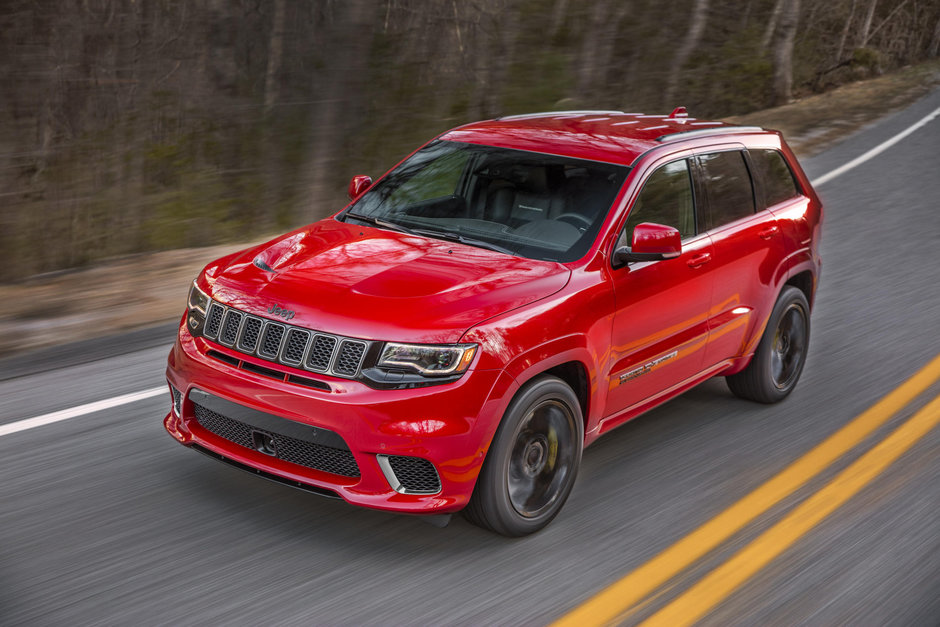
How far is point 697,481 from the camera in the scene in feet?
17.9

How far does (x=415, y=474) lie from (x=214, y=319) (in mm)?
1160

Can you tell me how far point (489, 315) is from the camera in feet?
14.3

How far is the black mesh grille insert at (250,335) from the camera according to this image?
4.41m

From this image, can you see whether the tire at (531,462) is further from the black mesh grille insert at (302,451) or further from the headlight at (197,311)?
the headlight at (197,311)

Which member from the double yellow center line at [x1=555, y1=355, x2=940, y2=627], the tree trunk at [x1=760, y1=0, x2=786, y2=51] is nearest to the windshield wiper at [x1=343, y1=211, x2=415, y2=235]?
the double yellow center line at [x1=555, y1=355, x2=940, y2=627]

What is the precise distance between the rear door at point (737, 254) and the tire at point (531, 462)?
1.42 metres

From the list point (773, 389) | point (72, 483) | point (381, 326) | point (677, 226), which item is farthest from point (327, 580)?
point (773, 389)

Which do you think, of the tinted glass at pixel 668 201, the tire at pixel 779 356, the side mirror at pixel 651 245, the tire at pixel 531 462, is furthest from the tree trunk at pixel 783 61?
the tire at pixel 531 462

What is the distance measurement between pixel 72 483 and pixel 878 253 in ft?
28.5

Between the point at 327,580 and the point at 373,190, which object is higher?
the point at 373,190

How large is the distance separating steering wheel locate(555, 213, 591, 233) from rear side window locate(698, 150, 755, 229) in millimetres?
978

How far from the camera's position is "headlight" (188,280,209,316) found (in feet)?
15.7

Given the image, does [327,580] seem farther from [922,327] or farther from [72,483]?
[922,327]

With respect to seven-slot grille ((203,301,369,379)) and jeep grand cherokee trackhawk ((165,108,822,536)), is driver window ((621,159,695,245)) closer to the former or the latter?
jeep grand cherokee trackhawk ((165,108,822,536))
